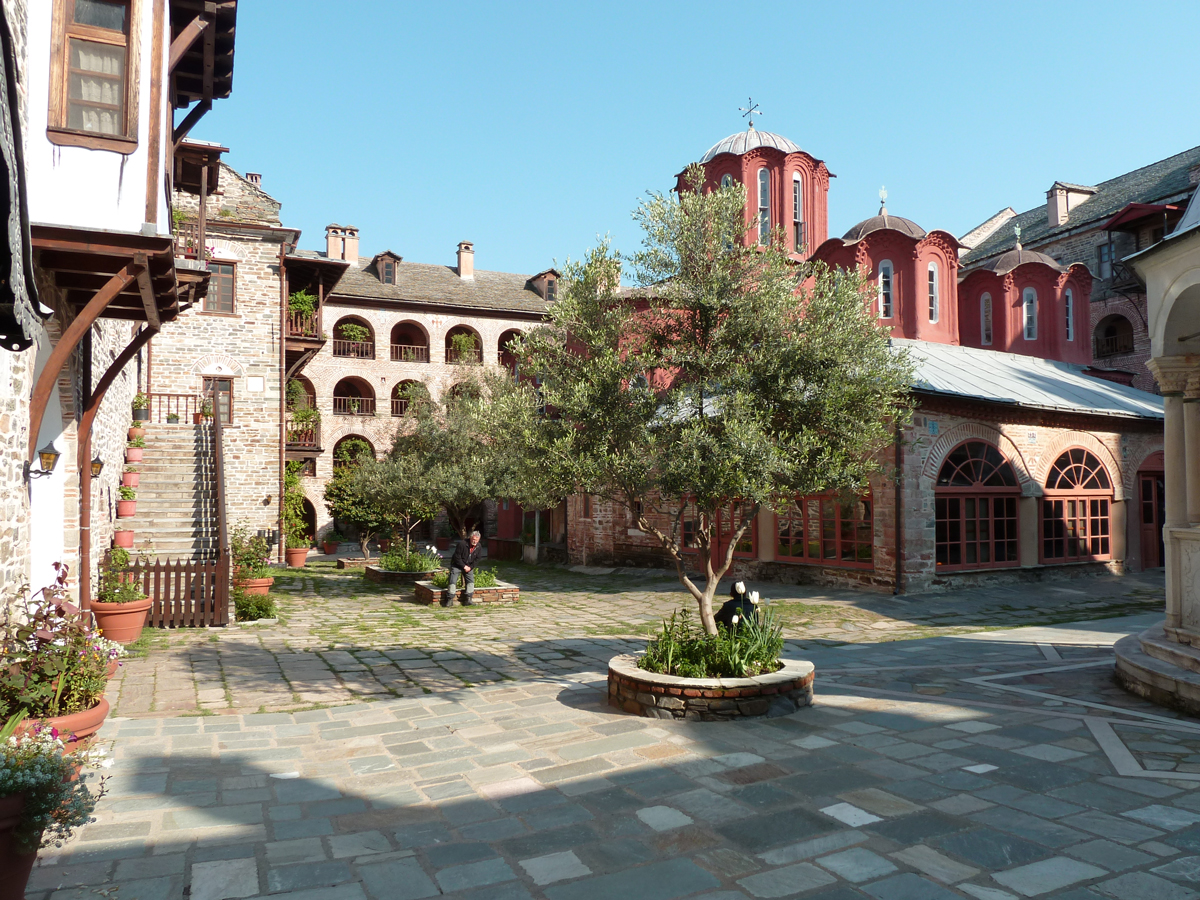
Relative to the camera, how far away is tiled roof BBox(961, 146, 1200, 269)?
29812 mm

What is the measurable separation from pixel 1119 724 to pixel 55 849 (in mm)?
7229

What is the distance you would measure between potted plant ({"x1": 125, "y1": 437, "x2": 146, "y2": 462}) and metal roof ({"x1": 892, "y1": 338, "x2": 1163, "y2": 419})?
46.7ft

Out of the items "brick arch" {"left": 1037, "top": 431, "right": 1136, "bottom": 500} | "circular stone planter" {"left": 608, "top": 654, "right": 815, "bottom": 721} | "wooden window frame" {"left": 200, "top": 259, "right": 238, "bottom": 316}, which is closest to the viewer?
"circular stone planter" {"left": 608, "top": 654, "right": 815, "bottom": 721}

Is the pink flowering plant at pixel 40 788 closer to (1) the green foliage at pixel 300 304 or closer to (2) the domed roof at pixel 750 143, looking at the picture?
(1) the green foliage at pixel 300 304

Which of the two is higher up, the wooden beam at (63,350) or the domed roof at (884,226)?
the domed roof at (884,226)

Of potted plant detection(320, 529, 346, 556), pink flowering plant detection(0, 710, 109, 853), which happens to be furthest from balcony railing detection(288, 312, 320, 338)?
pink flowering plant detection(0, 710, 109, 853)

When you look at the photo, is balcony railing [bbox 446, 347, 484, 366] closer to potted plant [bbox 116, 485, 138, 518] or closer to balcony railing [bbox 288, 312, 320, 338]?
balcony railing [bbox 288, 312, 320, 338]

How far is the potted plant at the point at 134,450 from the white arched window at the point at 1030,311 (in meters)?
24.6

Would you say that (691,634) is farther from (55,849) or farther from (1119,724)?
(55,849)

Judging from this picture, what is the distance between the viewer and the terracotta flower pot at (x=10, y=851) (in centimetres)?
334

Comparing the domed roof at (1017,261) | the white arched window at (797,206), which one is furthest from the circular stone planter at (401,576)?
the domed roof at (1017,261)

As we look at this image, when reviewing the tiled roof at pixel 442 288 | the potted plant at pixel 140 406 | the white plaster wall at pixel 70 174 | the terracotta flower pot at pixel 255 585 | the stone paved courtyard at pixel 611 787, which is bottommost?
the stone paved courtyard at pixel 611 787

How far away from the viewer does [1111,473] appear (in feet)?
59.9

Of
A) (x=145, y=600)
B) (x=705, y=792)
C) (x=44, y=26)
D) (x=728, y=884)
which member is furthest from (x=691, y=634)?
(x=44, y=26)
